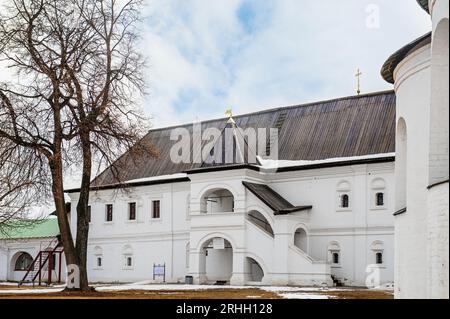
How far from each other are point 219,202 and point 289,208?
556cm

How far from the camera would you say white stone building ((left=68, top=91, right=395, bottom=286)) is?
36.0m

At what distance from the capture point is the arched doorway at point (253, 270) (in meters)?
37.5

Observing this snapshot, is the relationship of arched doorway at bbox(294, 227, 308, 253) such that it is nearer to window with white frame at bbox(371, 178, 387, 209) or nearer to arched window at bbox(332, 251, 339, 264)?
arched window at bbox(332, 251, 339, 264)

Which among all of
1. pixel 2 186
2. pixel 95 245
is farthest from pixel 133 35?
pixel 95 245

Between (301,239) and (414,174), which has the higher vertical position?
(414,174)

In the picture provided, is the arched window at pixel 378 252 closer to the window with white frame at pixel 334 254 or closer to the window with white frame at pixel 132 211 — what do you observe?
the window with white frame at pixel 334 254

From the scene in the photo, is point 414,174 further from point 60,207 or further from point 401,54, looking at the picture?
point 60,207

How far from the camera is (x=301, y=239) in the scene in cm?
3819

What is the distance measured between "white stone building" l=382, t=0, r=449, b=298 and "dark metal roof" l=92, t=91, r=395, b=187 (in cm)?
1691

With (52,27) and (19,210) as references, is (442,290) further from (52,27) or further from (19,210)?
(19,210)

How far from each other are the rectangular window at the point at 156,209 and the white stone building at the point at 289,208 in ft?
0.20

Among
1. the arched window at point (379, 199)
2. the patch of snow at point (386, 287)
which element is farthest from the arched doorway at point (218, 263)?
the patch of snow at point (386, 287)

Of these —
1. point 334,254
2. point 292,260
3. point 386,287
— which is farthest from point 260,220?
point 386,287

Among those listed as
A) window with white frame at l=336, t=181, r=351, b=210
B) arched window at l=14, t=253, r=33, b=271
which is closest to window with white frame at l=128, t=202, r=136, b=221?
arched window at l=14, t=253, r=33, b=271
